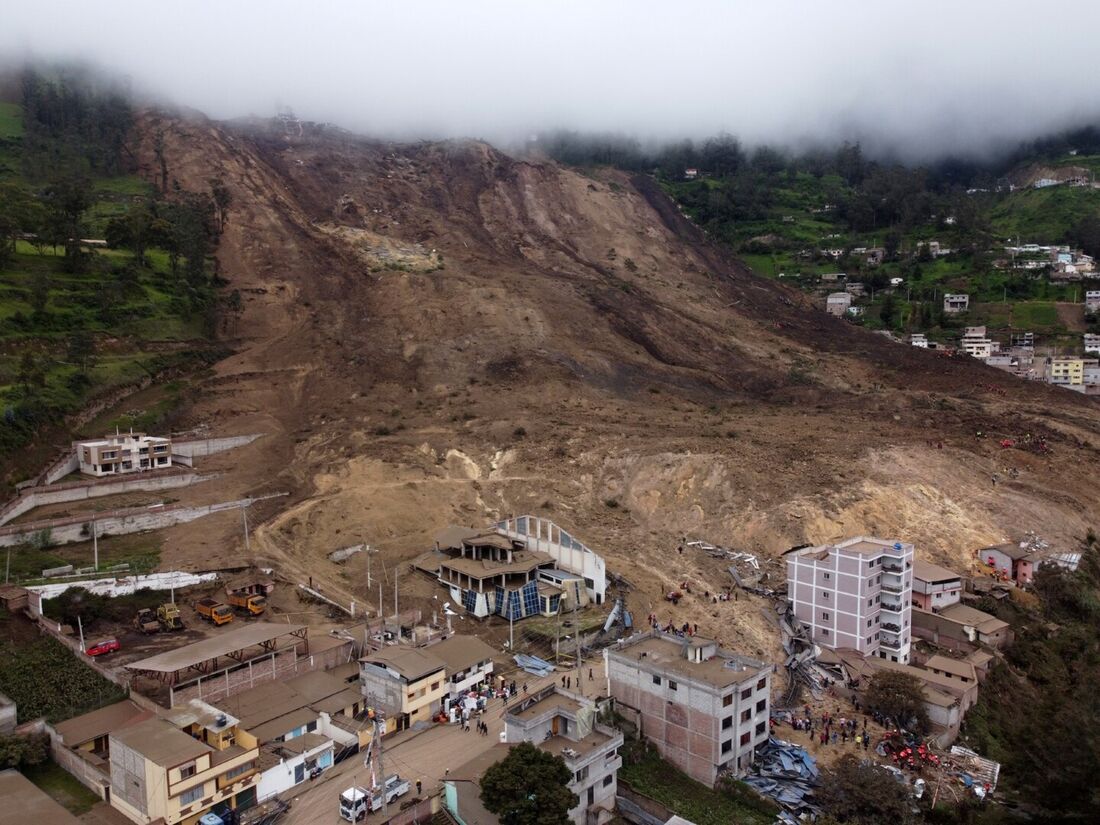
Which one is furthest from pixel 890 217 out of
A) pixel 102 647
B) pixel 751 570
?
pixel 102 647

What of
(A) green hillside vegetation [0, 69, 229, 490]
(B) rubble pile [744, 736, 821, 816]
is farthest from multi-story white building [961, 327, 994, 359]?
(A) green hillside vegetation [0, 69, 229, 490]

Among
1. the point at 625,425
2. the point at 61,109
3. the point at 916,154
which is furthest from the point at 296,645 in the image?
the point at 916,154

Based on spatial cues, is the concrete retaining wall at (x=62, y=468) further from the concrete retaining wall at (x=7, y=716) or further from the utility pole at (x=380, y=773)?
the utility pole at (x=380, y=773)

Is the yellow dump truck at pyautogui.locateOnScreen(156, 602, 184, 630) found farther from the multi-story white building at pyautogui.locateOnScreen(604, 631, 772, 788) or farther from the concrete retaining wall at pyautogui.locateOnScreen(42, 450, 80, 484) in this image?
the multi-story white building at pyautogui.locateOnScreen(604, 631, 772, 788)

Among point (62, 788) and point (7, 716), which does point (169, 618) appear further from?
point (62, 788)

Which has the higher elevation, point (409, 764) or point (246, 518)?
point (246, 518)

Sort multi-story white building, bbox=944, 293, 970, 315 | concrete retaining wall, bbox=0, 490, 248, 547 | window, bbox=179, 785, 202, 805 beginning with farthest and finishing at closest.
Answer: multi-story white building, bbox=944, 293, 970, 315
concrete retaining wall, bbox=0, 490, 248, 547
window, bbox=179, 785, 202, 805
